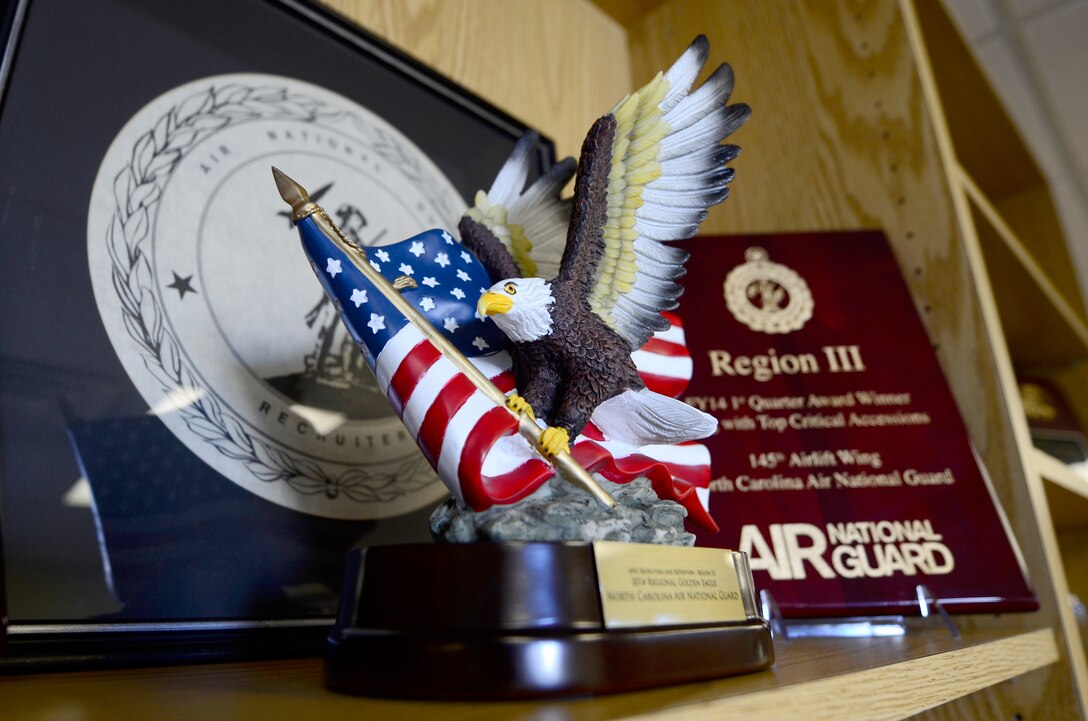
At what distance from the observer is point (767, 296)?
97cm

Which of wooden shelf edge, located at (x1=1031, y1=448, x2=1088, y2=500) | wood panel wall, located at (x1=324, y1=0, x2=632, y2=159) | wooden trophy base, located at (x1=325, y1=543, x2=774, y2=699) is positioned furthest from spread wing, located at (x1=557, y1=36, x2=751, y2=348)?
wooden shelf edge, located at (x1=1031, y1=448, x2=1088, y2=500)

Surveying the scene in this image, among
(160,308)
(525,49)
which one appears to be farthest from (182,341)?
(525,49)

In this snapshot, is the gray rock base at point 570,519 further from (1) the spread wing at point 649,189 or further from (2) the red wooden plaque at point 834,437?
(2) the red wooden plaque at point 834,437

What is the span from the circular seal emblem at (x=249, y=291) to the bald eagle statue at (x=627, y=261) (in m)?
0.27

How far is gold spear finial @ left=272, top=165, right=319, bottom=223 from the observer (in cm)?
52

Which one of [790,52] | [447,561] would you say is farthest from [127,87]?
[790,52]

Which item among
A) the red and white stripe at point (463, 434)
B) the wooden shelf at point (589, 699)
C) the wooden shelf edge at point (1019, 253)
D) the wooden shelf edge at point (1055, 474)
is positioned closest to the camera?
the wooden shelf at point (589, 699)

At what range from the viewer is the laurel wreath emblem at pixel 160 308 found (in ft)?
2.09

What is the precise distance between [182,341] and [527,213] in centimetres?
34

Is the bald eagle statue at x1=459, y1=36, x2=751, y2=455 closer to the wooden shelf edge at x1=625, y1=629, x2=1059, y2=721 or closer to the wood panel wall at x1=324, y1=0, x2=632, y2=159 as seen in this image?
the wooden shelf edge at x1=625, y1=629, x2=1059, y2=721

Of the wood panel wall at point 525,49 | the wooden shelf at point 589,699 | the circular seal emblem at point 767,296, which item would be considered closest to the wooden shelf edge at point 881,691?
the wooden shelf at point 589,699

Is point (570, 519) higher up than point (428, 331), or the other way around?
point (428, 331)

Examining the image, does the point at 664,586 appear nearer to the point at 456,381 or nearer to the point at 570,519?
the point at 570,519

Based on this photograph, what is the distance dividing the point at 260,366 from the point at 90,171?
220mm
